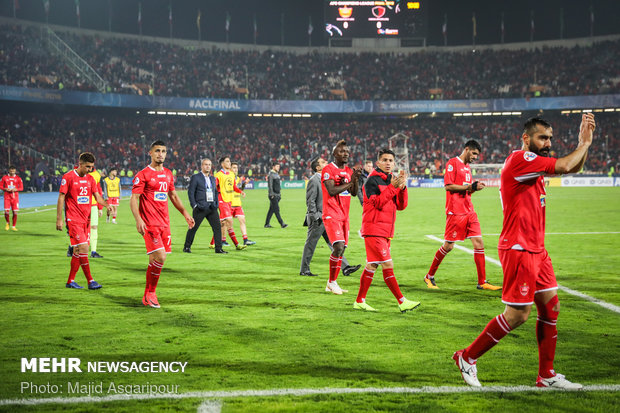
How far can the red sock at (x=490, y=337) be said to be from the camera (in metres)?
4.30

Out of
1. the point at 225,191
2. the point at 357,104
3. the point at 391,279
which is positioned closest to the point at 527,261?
the point at 391,279

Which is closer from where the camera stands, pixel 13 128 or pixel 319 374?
pixel 319 374

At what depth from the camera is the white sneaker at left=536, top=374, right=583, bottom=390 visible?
428 centimetres

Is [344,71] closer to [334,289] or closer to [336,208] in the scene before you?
[336,208]

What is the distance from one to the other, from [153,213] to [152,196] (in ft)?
0.80

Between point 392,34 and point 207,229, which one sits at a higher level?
point 392,34

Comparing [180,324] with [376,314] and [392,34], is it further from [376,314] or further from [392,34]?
[392,34]

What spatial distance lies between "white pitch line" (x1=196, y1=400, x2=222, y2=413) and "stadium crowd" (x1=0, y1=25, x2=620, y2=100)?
171ft

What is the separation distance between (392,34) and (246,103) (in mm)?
17734

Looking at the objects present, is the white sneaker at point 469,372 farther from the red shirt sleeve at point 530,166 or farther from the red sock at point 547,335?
the red shirt sleeve at point 530,166

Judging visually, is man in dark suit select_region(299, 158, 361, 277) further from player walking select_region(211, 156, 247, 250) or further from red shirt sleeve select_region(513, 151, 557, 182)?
red shirt sleeve select_region(513, 151, 557, 182)

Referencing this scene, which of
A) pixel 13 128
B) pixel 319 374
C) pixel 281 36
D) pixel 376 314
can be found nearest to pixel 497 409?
pixel 319 374

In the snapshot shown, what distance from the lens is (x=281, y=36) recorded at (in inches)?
2719

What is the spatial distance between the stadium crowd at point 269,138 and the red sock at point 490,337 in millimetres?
46753
